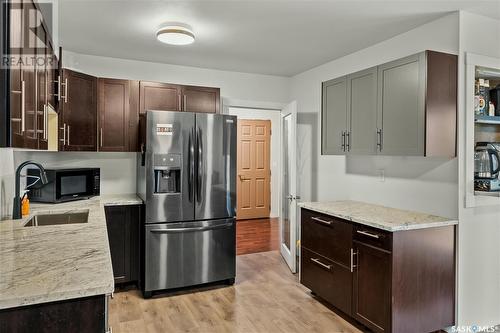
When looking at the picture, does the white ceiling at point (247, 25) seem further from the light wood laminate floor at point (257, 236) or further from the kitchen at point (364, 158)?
the light wood laminate floor at point (257, 236)

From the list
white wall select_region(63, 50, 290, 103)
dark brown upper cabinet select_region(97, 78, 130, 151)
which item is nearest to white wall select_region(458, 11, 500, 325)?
white wall select_region(63, 50, 290, 103)

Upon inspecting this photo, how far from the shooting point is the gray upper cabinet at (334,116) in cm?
327

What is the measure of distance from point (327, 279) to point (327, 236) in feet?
1.28

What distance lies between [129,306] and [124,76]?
2.55 metres

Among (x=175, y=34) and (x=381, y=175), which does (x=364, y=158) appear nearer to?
(x=381, y=175)

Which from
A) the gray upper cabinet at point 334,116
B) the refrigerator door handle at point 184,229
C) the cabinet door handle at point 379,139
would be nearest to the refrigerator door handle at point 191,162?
the refrigerator door handle at point 184,229

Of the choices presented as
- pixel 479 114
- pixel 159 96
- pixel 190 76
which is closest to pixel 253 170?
pixel 190 76

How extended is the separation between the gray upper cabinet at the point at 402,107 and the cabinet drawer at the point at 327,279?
1084 millimetres

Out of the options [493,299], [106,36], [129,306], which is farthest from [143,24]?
[493,299]

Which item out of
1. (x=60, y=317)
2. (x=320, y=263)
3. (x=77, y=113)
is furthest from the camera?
(x=77, y=113)

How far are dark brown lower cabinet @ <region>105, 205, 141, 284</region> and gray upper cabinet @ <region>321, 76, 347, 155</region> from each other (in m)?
2.05

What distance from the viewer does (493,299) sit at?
111 inches

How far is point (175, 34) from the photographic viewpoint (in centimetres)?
290

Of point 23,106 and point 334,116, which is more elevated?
point 334,116
